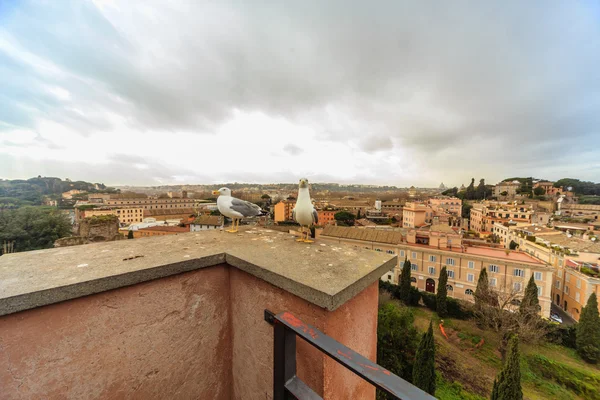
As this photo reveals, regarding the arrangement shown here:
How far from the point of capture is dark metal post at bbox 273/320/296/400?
3.41ft

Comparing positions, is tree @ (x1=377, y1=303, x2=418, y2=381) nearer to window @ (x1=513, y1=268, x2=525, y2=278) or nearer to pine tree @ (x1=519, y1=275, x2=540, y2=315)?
pine tree @ (x1=519, y1=275, x2=540, y2=315)

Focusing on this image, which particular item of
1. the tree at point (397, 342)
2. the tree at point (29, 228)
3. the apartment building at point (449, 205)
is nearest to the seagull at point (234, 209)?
the tree at point (397, 342)

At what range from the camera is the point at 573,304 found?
54.7 feet

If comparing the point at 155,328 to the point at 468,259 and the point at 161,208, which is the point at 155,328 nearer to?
the point at 468,259

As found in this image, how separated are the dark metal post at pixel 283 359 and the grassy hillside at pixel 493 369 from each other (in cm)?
1271

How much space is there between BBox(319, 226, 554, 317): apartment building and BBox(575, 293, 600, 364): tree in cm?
295

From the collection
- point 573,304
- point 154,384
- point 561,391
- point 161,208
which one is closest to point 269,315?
point 154,384

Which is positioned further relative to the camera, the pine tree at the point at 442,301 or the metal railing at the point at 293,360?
the pine tree at the point at 442,301

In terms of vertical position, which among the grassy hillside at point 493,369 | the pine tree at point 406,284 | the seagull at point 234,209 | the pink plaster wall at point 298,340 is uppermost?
the seagull at point 234,209

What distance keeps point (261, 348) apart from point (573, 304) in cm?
2640

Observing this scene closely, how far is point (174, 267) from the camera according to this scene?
1.41 m

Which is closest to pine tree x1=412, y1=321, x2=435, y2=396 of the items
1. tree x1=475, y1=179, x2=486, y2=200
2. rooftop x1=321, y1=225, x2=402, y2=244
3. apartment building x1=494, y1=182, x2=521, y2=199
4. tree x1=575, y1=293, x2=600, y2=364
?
tree x1=575, y1=293, x2=600, y2=364

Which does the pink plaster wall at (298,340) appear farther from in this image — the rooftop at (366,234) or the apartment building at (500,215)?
the apartment building at (500,215)

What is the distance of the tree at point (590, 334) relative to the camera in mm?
12227
